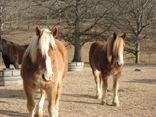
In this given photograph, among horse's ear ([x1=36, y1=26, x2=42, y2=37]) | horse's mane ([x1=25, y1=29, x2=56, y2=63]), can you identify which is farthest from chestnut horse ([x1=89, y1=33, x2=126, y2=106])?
horse's ear ([x1=36, y1=26, x2=42, y2=37])

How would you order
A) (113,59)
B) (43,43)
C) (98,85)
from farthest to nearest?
(98,85)
(113,59)
(43,43)

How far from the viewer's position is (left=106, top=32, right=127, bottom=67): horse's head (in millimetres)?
4375

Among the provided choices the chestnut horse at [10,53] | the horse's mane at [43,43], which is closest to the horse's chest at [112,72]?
the horse's mane at [43,43]

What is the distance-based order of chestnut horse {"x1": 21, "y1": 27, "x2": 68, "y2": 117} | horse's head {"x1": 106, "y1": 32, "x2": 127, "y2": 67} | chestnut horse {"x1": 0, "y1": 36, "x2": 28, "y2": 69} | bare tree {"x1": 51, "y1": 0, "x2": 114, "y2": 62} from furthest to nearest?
bare tree {"x1": 51, "y1": 0, "x2": 114, "y2": 62}
chestnut horse {"x1": 0, "y1": 36, "x2": 28, "y2": 69}
horse's head {"x1": 106, "y1": 32, "x2": 127, "y2": 67}
chestnut horse {"x1": 21, "y1": 27, "x2": 68, "y2": 117}

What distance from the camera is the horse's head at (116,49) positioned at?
438cm

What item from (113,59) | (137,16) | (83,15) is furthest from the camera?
(137,16)

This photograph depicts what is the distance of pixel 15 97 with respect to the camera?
571 cm

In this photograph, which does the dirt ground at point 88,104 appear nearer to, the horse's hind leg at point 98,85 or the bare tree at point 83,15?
the horse's hind leg at point 98,85

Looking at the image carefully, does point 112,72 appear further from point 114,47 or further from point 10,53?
point 10,53

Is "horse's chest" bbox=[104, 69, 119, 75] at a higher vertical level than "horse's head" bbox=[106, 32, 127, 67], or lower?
lower

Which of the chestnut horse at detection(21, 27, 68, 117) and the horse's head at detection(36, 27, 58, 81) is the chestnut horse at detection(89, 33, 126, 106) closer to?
the chestnut horse at detection(21, 27, 68, 117)

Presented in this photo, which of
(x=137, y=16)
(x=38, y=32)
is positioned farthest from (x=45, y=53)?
(x=137, y=16)

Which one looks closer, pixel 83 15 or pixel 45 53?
pixel 45 53

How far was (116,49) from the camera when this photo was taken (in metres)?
4.57
